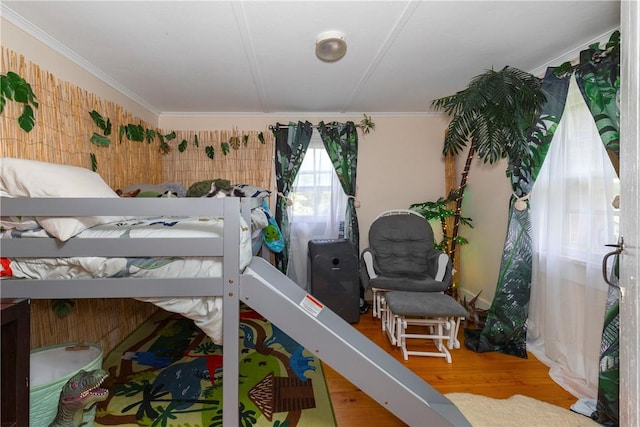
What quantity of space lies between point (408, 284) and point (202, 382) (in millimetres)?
1811

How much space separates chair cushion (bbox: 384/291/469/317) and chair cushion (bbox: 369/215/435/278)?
59 cm

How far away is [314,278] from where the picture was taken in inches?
114

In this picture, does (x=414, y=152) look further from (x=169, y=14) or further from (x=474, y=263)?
(x=169, y=14)

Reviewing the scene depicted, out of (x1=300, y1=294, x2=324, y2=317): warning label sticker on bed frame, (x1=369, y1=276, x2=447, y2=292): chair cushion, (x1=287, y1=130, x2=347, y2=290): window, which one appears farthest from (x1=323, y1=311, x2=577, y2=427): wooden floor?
(x1=287, y1=130, x2=347, y2=290): window

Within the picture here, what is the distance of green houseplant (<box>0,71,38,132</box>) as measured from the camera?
155 centimetres

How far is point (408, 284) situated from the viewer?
261cm

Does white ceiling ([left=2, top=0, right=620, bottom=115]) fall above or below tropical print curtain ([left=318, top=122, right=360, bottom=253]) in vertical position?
above

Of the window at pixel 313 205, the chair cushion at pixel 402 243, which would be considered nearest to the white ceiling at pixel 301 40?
the window at pixel 313 205

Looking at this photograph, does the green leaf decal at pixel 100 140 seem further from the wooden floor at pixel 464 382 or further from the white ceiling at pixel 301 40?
the wooden floor at pixel 464 382

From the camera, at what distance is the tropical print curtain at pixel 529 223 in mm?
1610

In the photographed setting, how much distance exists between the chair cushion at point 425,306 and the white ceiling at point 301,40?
6.12 ft

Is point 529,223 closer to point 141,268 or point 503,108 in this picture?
point 503,108

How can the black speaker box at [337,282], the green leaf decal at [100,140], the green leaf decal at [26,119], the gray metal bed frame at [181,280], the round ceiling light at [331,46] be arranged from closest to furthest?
the gray metal bed frame at [181,280] → the green leaf decal at [26,119] → the round ceiling light at [331,46] → the green leaf decal at [100,140] → the black speaker box at [337,282]

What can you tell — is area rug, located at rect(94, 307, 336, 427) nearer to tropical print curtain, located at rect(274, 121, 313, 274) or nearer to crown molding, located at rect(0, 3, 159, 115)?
tropical print curtain, located at rect(274, 121, 313, 274)
